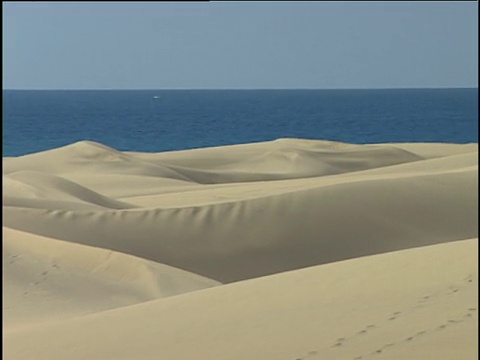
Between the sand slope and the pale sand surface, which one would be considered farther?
the pale sand surface

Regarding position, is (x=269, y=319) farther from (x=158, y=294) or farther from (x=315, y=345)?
(x=158, y=294)

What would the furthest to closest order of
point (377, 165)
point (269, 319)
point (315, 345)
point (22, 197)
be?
1. point (377, 165)
2. point (22, 197)
3. point (269, 319)
4. point (315, 345)

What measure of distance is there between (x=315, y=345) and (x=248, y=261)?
6.94 m

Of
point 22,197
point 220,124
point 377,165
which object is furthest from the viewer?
point 220,124

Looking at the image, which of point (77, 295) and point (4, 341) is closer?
point (4, 341)

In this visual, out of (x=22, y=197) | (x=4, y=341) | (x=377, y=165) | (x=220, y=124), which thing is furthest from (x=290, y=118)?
(x=4, y=341)

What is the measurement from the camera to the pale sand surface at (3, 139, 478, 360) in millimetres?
5023

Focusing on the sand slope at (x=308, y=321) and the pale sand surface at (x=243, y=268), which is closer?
the sand slope at (x=308, y=321)

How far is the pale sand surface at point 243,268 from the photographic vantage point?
198 inches

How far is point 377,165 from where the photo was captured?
27.6m

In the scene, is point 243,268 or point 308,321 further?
point 243,268

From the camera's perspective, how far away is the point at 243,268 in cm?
1162

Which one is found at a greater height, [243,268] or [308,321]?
[308,321]

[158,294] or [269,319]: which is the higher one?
[269,319]
